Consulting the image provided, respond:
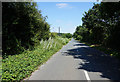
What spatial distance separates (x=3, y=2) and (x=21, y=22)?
2260mm

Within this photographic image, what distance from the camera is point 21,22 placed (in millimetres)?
11031

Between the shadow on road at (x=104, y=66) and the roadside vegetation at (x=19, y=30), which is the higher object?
the roadside vegetation at (x=19, y=30)

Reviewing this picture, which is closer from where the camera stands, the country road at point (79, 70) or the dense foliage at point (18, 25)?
the country road at point (79, 70)

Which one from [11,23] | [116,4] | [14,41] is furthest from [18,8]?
[116,4]

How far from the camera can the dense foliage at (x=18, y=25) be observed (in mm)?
9875

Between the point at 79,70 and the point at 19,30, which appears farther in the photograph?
the point at 19,30

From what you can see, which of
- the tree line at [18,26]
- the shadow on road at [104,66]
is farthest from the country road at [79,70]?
the tree line at [18,26]

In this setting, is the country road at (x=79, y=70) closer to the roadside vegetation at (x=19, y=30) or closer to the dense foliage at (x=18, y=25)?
the roadside vegetation at (x=19, y=30)

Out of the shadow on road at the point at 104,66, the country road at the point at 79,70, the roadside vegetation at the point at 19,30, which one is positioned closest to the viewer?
the country road at the point at 79,70

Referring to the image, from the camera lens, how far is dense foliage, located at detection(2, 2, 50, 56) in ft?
32.4

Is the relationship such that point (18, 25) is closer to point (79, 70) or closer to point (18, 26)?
point (18, 26)

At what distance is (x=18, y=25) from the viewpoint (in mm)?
10945

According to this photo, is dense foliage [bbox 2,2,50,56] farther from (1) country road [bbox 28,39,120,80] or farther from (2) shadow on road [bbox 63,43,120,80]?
(2) shadow on road [bbox 63,43,120,80]

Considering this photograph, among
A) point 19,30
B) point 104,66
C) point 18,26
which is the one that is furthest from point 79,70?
point 18,26
